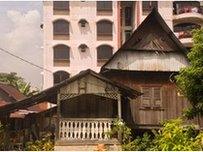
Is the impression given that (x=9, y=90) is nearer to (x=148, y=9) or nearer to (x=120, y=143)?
(x=148, y=9)

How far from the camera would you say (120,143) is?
18750 mm

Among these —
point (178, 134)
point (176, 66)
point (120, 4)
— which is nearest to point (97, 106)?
point (176, 66)

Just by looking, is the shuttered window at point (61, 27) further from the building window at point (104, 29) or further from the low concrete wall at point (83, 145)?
the low concrete wall at point (83, 145)

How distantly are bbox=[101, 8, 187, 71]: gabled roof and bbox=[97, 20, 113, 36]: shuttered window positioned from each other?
21.3m

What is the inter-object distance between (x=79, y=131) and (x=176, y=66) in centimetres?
681

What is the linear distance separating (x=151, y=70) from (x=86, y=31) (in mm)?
22392

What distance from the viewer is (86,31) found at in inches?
1784

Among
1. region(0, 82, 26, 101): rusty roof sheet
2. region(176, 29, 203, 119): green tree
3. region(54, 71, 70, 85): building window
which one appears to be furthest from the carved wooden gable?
region(54, 71, 70, 85): building window

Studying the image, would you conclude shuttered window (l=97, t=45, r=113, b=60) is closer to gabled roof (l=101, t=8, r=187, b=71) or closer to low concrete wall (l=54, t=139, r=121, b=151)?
gabled roof (l=101, t=8, r=187, b=71)

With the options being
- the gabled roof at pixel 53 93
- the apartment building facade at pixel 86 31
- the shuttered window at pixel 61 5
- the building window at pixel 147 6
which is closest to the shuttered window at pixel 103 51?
the apartment building facade at pixel 86 31

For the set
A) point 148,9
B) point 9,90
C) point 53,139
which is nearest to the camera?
point 53,139

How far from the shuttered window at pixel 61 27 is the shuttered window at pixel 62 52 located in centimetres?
143

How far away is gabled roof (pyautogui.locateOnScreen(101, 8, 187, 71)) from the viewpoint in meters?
23.8

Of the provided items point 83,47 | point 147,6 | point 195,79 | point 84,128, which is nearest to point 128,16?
point 147,6
